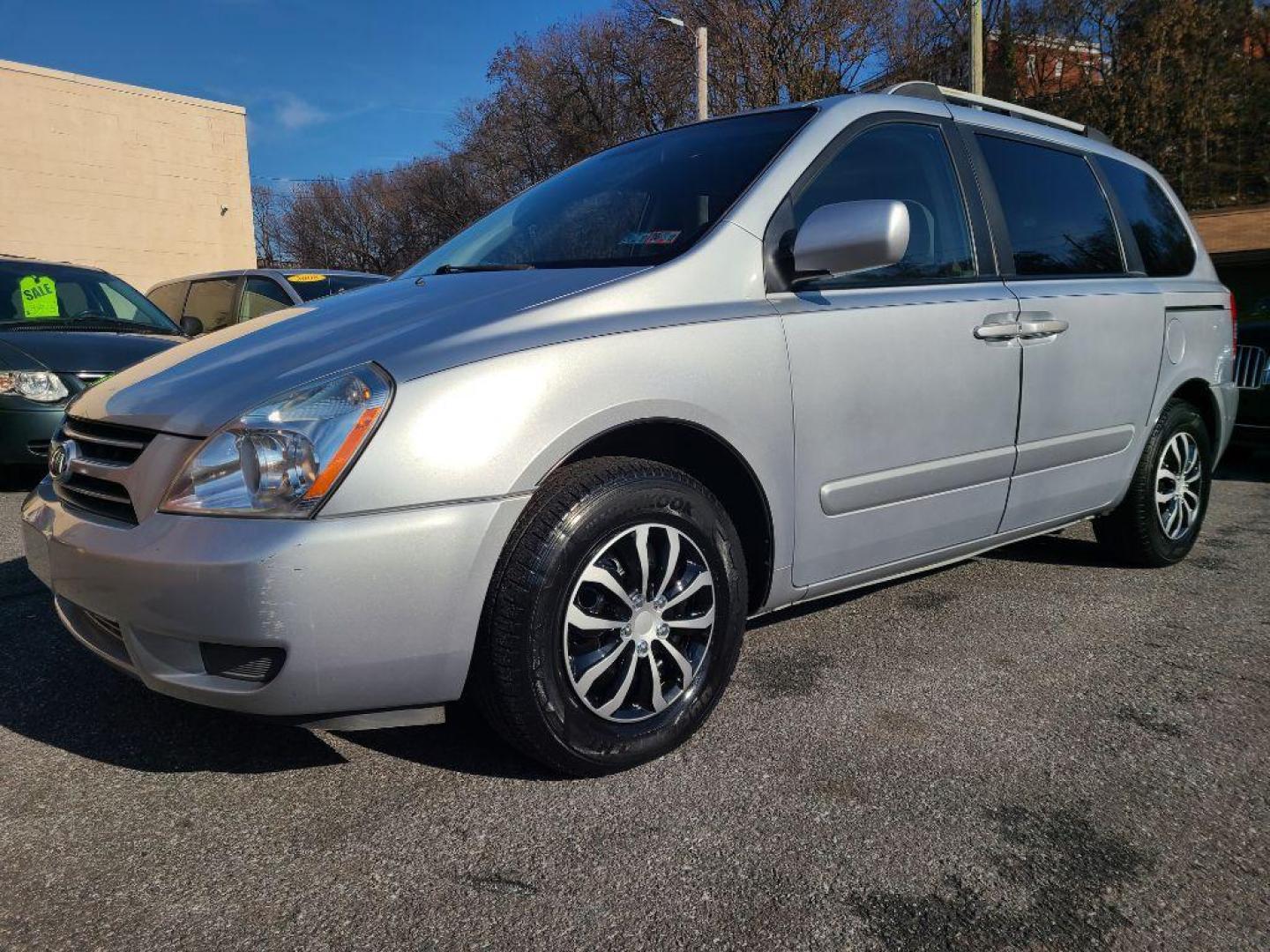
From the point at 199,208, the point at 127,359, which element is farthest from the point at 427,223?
the point at 127,359

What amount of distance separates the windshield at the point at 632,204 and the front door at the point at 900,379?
228 mm

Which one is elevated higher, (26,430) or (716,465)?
(716,465)

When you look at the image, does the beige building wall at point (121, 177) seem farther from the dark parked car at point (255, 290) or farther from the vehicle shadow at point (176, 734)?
the vehicle shadow at point (176, 734)

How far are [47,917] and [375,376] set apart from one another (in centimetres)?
117

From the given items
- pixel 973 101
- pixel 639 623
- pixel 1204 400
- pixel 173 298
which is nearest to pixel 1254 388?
pixel 1204 400

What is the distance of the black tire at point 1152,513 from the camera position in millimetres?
3861

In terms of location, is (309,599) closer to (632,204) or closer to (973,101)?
(632,204)

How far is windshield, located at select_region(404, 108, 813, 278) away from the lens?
8.80ft

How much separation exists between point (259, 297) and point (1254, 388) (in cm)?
807

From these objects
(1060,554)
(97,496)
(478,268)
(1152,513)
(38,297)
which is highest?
(478,268)

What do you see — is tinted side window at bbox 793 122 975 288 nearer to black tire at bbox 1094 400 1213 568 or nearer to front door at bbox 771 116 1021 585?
front door at bbox 771 116 1021 585

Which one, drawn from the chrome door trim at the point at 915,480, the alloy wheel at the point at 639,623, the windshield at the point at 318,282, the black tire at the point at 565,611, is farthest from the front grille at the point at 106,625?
the windshield at the point at 318,282

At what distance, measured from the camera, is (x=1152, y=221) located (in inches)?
162

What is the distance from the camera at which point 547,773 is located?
88.8 inches
